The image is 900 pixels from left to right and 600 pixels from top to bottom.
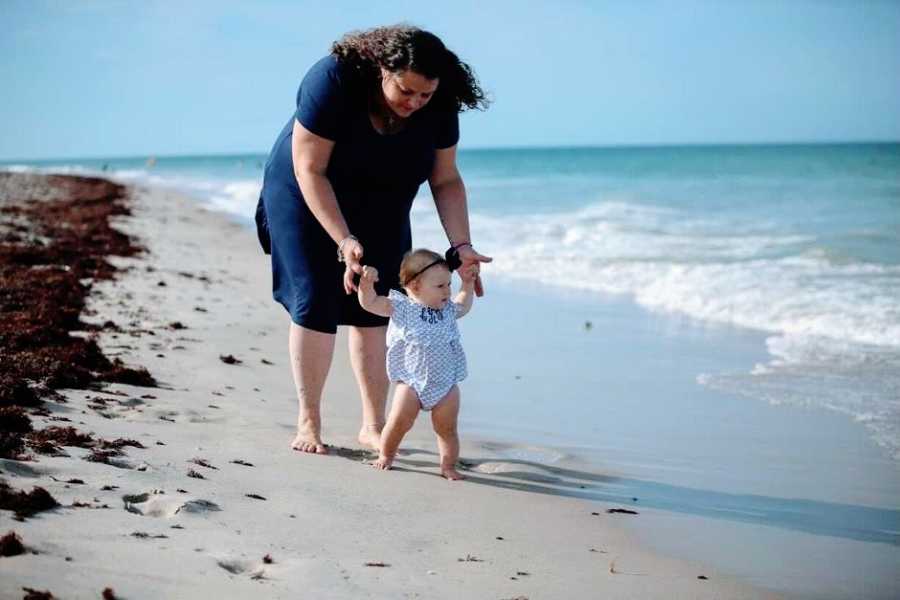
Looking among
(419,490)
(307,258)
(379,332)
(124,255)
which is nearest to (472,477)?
(419,490)

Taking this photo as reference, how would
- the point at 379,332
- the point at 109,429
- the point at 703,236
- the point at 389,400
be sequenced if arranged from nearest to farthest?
the point at 109,429 < the point at 379,332 < the point at 389,400 < the point at 703,236

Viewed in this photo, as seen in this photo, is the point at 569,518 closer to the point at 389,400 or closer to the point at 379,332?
the point at 379,332

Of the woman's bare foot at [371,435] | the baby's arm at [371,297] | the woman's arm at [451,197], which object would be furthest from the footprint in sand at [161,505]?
the woman's arm at [451,197]

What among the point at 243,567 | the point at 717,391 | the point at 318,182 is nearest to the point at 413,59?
the point at 318,182

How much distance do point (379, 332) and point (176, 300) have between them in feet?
12.1

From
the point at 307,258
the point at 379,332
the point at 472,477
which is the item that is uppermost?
the point at 307,258

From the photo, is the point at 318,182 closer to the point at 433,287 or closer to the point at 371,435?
the point at 433,287

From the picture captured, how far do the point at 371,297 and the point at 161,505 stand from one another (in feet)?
3.97

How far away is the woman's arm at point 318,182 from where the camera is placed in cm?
385

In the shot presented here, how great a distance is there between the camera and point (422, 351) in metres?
3.90

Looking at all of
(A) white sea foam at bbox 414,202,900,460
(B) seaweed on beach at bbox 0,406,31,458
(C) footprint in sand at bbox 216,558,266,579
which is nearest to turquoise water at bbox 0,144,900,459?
(A) white sea foam at bbox 414,202,900,460

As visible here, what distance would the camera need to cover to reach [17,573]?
7.64 ft

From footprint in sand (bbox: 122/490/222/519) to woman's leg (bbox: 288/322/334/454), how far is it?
39.2 inches

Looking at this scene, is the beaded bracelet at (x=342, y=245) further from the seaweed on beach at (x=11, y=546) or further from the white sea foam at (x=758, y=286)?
the white sea foam at (x=758, y=286)
